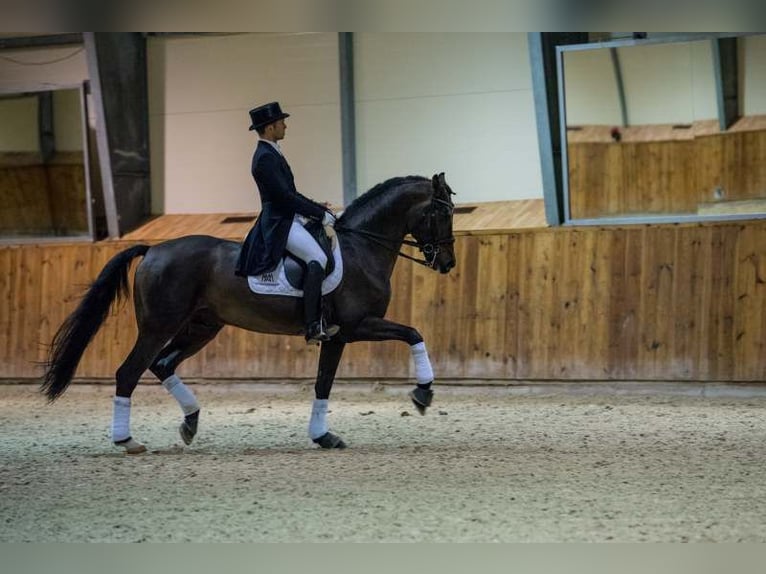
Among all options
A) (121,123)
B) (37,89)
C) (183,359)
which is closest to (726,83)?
(183,359)

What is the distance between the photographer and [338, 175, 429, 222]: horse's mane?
612cm

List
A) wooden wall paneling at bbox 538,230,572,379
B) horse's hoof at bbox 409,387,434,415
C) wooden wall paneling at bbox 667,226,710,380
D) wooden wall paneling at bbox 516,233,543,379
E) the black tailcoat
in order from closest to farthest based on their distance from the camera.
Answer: horse's hoof at bbox 409,387,434,415 → the black tailcoat → wooden wall paneling at bbox 667,226,710,380 → wooden wall paneling at bbox 538,230,572,379 → wooden wall paneling at bbox 516,233,543,379

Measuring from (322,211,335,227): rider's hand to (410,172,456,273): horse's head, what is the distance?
1.62 ft

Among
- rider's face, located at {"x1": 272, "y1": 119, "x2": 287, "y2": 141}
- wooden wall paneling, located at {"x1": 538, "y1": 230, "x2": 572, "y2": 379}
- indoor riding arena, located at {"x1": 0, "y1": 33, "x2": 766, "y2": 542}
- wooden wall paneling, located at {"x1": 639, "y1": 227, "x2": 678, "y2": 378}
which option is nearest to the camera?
indoor riding arena, located at {"x1": 0, "y1": 33, "x2": 766, "y2": 542}

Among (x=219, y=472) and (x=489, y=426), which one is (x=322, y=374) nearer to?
(x=219, y=472)

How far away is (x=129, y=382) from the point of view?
6031 millimetres

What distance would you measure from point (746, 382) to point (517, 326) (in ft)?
6.74

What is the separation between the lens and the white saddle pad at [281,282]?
19.4ft

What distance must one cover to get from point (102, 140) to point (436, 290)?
409cm

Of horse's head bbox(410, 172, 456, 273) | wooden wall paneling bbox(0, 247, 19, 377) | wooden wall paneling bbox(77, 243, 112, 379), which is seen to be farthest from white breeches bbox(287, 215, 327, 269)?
wooden wall paneling bbox(0, 247, 19, 377)

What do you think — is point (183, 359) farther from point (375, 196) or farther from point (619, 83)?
point (619, 83)

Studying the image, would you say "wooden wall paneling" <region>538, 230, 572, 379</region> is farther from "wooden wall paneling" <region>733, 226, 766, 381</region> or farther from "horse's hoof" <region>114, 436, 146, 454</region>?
"horse's hoof" <region>114, 436, 146, 454</region>

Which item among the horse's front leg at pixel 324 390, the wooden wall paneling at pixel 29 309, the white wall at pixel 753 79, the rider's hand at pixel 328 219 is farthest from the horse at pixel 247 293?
the wooden wall paneling at pixel 29 309
